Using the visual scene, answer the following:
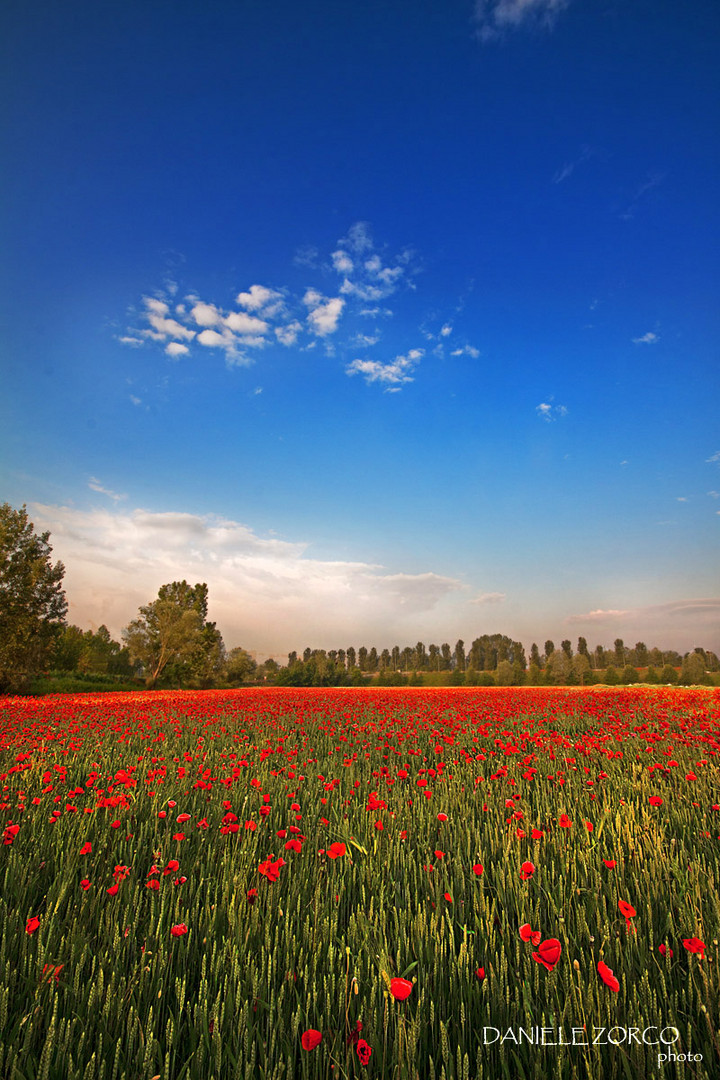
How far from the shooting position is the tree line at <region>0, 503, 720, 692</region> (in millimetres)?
28672

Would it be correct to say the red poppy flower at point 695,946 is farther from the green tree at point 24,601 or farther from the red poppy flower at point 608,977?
the green tree at point 24,601

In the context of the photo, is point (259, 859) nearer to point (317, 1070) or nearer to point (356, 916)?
point (356, 916)

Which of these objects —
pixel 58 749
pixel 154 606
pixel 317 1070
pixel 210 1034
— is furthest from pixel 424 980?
pixel 154 606

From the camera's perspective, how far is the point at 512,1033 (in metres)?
1.90

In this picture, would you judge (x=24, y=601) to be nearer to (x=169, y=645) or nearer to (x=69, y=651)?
(x=169, y=645)

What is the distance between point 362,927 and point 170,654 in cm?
5031

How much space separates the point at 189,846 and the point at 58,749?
5716mm

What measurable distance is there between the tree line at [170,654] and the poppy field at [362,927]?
2767 cm

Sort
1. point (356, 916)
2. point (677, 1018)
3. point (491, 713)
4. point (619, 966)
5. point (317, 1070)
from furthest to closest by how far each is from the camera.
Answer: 1. point (491, 713)
2. point (356, 916)
3. point (619, 966)
4. point (677, 1018)
5. point (317, 1070)

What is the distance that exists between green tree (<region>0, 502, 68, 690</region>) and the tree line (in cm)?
5

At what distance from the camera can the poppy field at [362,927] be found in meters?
1.80

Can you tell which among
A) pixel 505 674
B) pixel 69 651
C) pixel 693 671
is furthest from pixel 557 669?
pixel 69 651

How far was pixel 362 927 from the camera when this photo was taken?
2.53 metres

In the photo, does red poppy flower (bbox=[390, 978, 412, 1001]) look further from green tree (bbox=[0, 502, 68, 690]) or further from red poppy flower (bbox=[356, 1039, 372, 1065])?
green tree (bbox=[0, 502, 68, 690])
